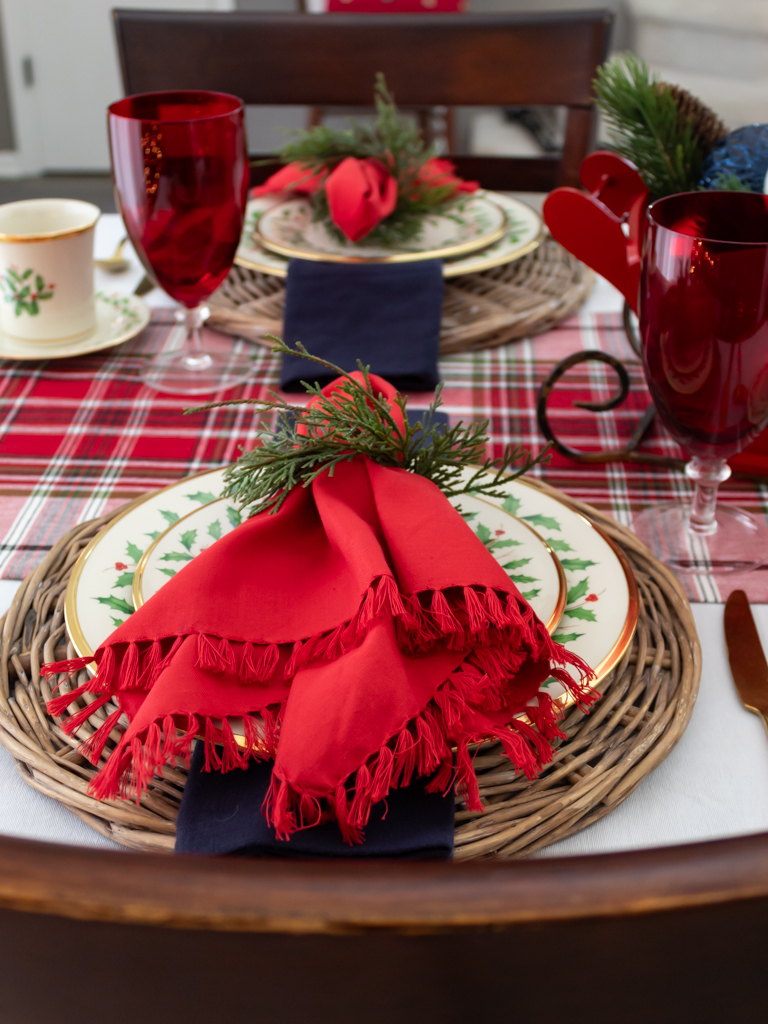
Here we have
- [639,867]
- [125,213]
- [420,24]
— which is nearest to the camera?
[639,867]

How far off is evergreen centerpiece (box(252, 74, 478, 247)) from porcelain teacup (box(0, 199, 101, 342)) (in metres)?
0.21

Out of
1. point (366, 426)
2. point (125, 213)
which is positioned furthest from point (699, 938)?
point (125, 213)

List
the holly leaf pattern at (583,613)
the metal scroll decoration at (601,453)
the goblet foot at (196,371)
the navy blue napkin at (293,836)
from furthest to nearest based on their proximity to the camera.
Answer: the goblet foot at (196,371) → the metal scroll decoration at (601,453) → the holly leaf pattern at (583,613) → the navy blue napkin at (293,836)

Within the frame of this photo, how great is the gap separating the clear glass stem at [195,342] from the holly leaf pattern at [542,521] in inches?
14.5

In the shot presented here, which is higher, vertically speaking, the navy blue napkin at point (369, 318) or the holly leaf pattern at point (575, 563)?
the navy blue napkin at point (369, 318)

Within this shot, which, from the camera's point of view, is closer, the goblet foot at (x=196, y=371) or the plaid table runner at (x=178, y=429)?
the plaid table runner at (x=178, y=429)

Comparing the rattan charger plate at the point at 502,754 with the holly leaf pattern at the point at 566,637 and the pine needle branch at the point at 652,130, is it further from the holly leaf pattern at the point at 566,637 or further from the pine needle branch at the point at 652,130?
the pine needle branch at the point at 652,130

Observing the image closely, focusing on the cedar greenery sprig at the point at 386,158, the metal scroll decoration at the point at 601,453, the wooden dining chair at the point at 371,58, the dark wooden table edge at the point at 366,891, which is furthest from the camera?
the wooden dining chair at the point at 371,58

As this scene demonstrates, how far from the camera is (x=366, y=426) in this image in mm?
449

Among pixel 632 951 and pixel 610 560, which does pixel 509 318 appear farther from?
pixel 632 951

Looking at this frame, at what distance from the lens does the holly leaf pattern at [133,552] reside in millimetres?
478

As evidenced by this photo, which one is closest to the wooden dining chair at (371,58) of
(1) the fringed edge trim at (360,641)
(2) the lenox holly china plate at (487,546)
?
(2) the lenox holly china plate at (487,546)

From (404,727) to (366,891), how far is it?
0.15m

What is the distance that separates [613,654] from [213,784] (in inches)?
7.0
